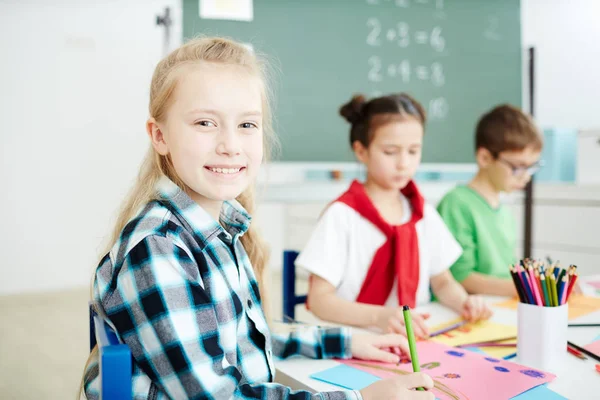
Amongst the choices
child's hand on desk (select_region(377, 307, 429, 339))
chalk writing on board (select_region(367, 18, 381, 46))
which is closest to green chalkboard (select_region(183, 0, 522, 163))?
chalk writing on board (select_region(367, 18, 381, 46))

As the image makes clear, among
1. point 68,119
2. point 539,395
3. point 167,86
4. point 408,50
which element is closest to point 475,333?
point 539,395

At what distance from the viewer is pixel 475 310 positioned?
1.01m

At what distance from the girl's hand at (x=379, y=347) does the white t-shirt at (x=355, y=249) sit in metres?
0.33

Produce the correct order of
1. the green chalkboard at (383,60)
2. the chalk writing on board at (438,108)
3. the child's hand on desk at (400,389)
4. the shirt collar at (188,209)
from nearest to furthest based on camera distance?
the child's hand on desk at (400,389) < the shirt collar at (188,209) < the green chalkboard at (383,60) < the chalk writing on board at (438,108)

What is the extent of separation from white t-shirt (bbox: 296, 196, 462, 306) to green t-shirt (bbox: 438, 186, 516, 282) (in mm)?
212

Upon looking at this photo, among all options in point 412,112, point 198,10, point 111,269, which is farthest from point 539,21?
point 111,269

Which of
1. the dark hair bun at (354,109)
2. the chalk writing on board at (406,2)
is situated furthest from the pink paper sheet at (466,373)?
the chalk writing on board at (406,2)

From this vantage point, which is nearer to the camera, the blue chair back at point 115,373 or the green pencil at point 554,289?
the blue chair back at point 115,373

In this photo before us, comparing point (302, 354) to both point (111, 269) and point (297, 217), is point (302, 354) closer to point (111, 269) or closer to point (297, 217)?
point (111, 269)

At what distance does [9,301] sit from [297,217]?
1.93 meters

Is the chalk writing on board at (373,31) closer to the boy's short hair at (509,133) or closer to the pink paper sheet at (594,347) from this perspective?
the boy's short hair at (509,133)

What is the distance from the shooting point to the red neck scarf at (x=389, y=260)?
124 cm

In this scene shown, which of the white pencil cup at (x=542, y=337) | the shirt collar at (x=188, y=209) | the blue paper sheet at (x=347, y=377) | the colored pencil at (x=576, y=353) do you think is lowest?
the blue paper sheet at (x=347, y=377)

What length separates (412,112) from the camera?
131 centimetres
